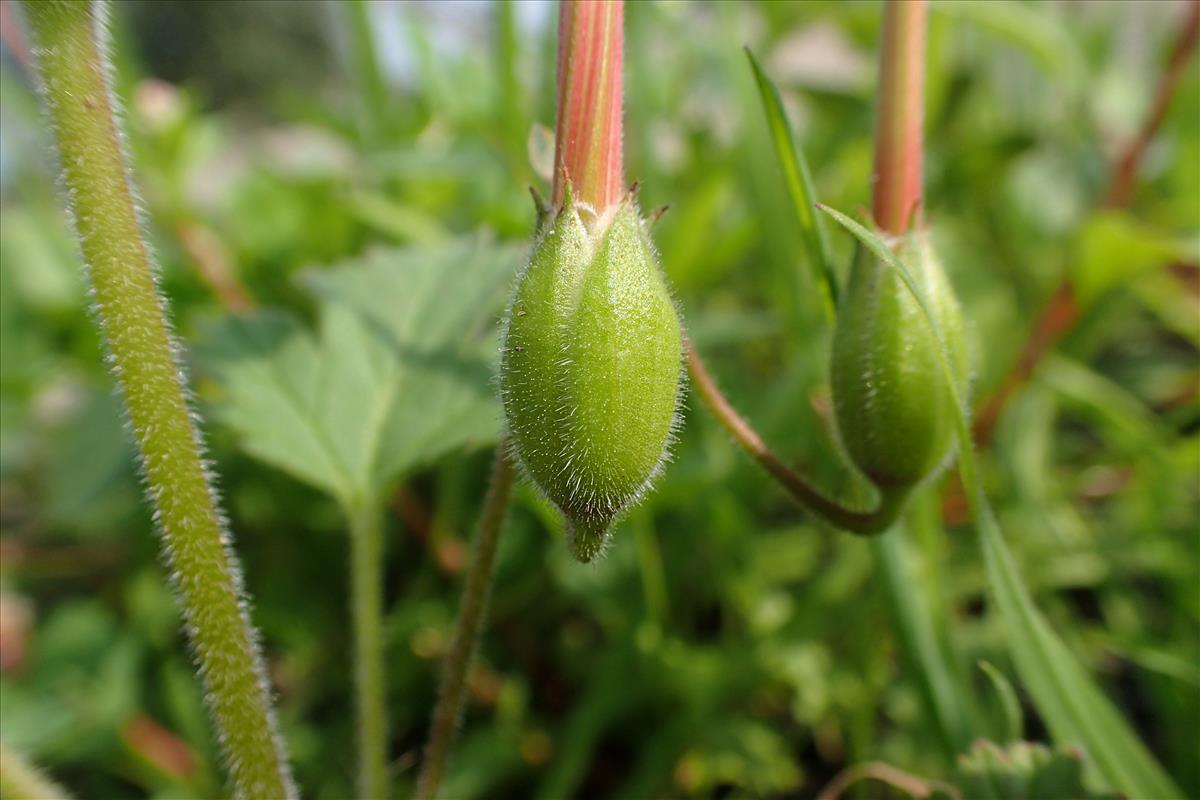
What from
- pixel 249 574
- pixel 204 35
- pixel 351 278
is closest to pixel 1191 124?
pixel 351 278

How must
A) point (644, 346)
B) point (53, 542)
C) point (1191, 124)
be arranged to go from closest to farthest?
point (644, 346) < point (1191, 124) < point (53, 542)

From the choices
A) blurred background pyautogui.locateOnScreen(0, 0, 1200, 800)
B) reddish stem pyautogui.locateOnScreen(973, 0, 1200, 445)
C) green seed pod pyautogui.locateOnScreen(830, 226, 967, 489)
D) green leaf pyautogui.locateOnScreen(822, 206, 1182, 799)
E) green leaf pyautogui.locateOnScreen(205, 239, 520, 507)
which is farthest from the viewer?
reddish stem pyautogui.locateOnScreen(973, 0, 1200, 445)

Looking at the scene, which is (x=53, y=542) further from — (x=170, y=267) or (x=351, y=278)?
(x=351, y=278)

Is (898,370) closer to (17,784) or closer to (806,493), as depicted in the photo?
(806,493)

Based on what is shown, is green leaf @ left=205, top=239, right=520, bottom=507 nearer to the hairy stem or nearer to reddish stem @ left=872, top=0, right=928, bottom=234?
the hairy stem

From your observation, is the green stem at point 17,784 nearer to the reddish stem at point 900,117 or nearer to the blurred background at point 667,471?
the blurred background at point 667,471

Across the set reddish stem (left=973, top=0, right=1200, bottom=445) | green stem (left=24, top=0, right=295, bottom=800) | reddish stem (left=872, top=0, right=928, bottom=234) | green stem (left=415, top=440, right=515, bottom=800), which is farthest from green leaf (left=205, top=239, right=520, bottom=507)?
reddish stem (left=973, top=0, right=1200, bottom=445)

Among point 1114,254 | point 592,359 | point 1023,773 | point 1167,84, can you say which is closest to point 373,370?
point 592,359
